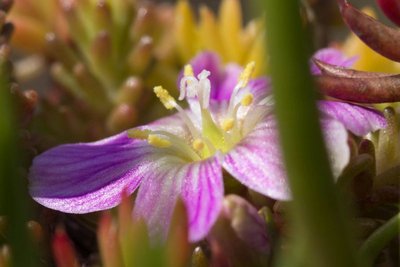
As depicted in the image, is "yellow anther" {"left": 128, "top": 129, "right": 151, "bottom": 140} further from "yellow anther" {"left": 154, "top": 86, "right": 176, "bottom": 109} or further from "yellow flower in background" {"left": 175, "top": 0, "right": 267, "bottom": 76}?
"yellow flower in background" {"left": 175, "top": 0, "right": 267, "bottom": 76}

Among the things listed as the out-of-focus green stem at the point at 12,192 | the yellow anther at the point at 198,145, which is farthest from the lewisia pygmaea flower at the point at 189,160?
the out-of-focus green stem at the point at 12,192

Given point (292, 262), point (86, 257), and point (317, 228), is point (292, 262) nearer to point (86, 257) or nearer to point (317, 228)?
point (317, 228)

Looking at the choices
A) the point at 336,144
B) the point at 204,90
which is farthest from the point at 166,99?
the point at 336,144

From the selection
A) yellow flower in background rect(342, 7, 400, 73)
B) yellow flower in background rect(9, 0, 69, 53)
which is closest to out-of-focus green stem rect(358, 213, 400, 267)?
yellow flower in background rect(342, 7, 400, 73)

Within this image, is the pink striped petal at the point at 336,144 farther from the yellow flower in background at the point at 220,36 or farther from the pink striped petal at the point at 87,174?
the yellow flower in background at the point at 220,36

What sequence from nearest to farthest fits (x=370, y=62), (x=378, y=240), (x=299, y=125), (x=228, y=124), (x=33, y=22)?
(x=299, y=125), (x=378, y=240), (x=228, y=124), (x=370, y=62), (x=33, y=22)

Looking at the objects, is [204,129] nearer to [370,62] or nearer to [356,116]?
[356,116]
